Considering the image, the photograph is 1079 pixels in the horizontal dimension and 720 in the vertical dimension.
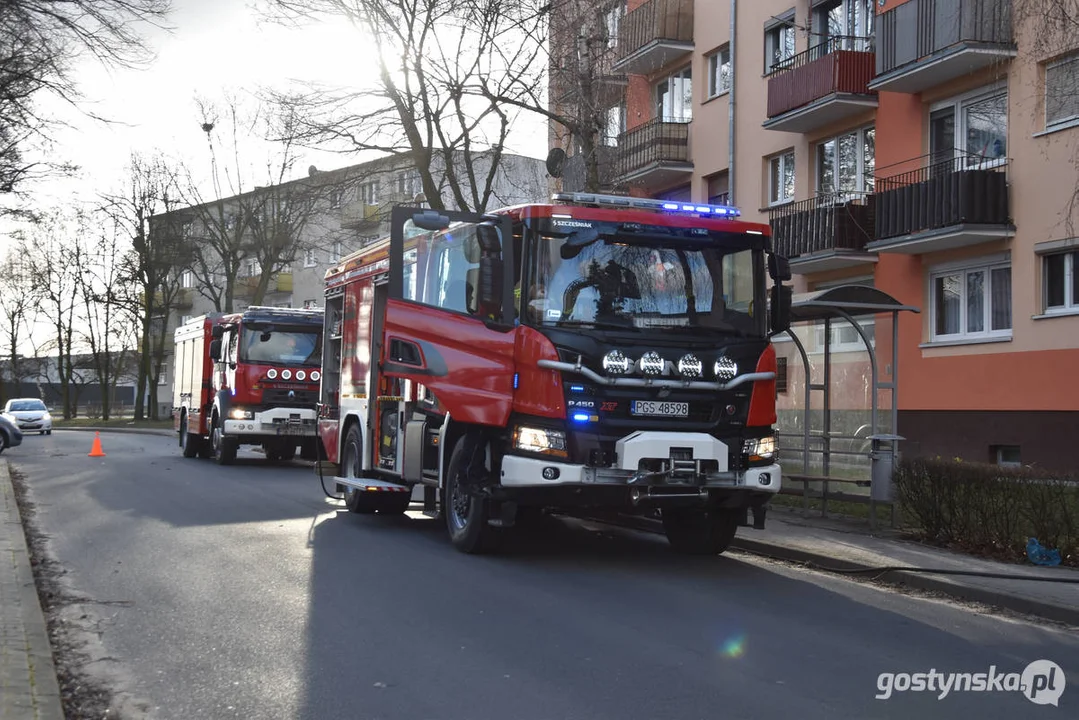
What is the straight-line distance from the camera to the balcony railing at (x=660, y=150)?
31172mm

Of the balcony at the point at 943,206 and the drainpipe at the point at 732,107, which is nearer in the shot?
the balcony at the point at 943,206

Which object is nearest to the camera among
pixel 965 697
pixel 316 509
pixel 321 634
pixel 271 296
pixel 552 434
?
pixel 965 697

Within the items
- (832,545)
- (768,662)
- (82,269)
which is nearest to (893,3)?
(832,545)

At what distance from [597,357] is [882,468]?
13.4 ft

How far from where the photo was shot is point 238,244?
46.0 m

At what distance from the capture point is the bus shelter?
1252 centimetres

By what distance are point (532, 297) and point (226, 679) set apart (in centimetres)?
468

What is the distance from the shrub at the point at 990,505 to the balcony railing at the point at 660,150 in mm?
20160

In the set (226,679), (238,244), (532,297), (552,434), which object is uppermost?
(238,244)

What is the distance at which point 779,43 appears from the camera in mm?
28312

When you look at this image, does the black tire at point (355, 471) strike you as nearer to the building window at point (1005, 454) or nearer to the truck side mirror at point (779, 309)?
the truck side mirror at point (779, 309)

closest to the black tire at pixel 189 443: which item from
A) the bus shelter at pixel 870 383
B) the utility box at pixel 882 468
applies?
the bus shelter at pixel 870 383

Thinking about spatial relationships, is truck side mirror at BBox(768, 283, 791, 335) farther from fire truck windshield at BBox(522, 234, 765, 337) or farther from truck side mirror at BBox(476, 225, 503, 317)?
truck side mirror at BBox(476, 225, 503, 317)

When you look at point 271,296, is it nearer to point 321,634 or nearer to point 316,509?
point 316,509
